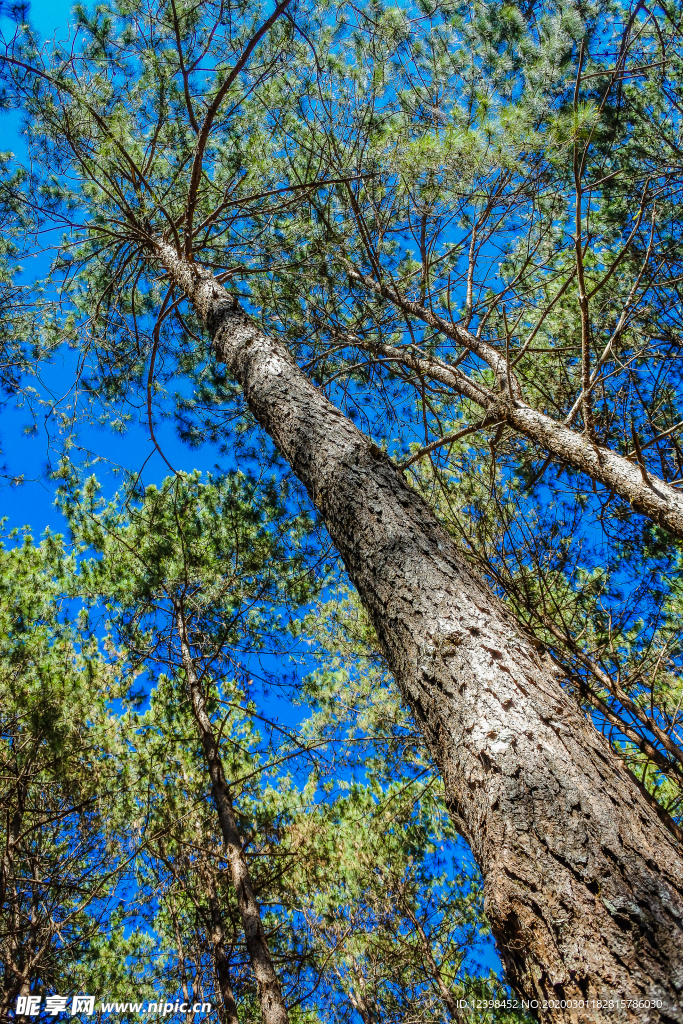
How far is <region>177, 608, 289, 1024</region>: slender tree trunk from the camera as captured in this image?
10.4 ft

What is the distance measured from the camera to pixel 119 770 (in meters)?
6.06

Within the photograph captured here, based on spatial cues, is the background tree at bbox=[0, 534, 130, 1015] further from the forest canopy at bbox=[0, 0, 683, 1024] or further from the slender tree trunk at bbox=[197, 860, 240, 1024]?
the slender tree trunk at bbox=[197, 860, 240, 1024]

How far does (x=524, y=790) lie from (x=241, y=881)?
11.1ft

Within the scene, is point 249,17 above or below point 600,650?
above

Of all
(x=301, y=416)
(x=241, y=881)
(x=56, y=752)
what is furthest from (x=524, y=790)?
(x=56, y=752)

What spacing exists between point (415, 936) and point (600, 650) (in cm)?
434

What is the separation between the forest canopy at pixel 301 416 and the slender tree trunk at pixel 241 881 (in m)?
0.03

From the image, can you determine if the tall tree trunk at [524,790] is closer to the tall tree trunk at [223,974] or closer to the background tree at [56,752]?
the tall tree trunk at [223,974]

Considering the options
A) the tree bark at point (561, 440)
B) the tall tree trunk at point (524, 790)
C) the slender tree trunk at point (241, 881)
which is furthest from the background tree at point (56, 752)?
the tall tree trunk at point (524, 790)

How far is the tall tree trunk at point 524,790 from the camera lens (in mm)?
839

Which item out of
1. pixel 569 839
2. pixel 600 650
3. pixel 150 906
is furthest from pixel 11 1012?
pixel 569 839

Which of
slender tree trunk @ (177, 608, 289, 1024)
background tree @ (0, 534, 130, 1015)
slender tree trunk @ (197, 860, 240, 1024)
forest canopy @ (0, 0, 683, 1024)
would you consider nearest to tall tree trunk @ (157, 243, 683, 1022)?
forest canopy @ (0, 0, 683, 1024)

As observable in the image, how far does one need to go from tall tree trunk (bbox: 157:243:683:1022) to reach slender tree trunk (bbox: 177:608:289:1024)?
2.94m

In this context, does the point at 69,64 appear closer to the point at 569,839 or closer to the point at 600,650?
the point at 569,839
